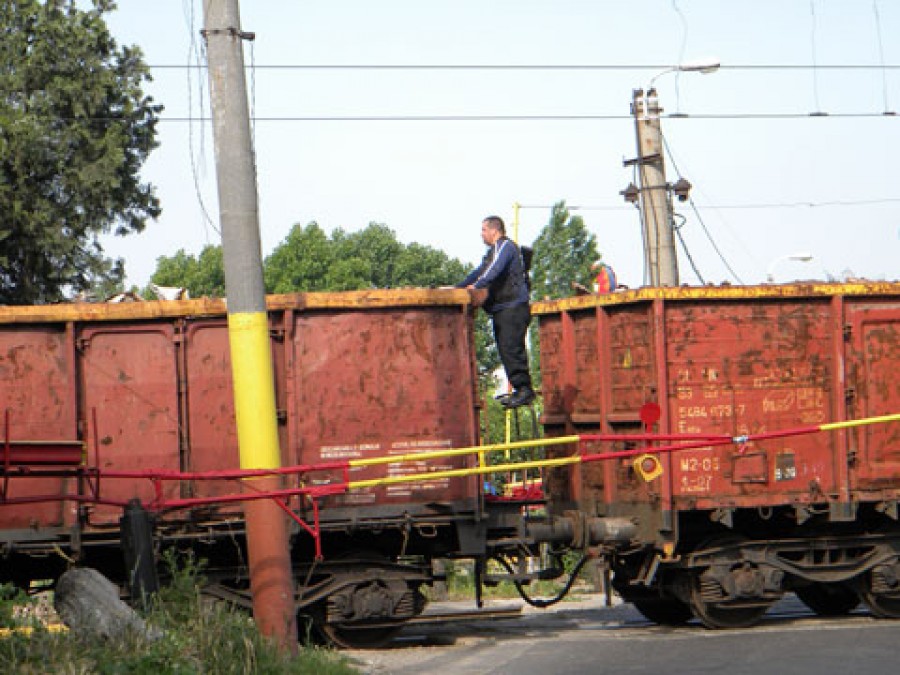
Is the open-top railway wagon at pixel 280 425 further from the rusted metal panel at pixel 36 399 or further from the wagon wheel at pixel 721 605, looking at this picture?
the wagon wheel at pixel 721 605

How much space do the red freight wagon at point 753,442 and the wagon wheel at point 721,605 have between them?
0.02 meters

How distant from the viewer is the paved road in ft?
32.3

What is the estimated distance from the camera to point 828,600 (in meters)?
13.8

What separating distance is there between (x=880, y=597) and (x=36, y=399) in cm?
789

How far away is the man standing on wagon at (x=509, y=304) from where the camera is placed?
40.1ft

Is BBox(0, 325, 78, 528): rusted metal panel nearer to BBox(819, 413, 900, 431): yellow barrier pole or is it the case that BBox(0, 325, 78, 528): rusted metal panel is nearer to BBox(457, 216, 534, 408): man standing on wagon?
BBox(457, 216, 534, 408): man standing on wagon

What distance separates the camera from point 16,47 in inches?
1049

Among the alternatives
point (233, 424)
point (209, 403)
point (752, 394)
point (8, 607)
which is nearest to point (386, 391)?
point (233, 424)

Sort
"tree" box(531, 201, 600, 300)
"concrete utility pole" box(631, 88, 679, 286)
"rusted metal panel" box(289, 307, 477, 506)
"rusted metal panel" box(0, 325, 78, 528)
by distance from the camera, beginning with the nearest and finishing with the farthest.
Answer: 1. "rusted metal panel" box(0, 325, 78, 528)
2. "rusted metal panel" box(289, 307, 477, 506)
3. "concrete utility pole" box(631, 88, 679, 286)
4. "tree" box(531, 201, 600, 300)

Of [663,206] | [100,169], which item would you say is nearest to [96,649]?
[663,206]

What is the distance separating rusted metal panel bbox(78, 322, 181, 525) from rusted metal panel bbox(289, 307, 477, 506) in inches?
42.7

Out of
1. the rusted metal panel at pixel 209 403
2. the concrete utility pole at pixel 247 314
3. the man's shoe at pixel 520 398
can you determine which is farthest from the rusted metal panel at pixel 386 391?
the concrete utility pole at pixel 247 314

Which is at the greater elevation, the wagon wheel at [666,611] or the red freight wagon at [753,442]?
the red freight wagon at [753,442]

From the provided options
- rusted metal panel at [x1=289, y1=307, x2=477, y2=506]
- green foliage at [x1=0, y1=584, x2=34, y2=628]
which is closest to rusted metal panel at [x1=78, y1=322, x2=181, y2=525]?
rusted metal panel at [x1=289, y1=307, x2=477, y2=506]
